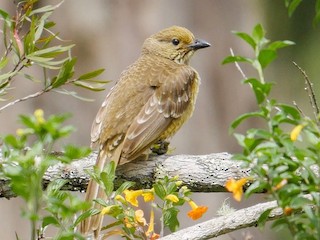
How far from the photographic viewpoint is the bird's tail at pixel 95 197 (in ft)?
12.6

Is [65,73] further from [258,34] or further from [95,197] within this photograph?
[258,34]

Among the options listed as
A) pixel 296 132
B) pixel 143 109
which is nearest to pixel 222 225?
pixel 296 132

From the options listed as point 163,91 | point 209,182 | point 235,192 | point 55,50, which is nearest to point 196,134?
point 163,91

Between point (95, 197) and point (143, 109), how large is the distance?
1.07m

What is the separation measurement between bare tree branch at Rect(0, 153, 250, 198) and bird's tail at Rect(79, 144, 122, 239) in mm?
65

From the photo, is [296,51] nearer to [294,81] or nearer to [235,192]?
[294,81]

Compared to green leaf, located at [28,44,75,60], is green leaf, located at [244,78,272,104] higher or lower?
higher

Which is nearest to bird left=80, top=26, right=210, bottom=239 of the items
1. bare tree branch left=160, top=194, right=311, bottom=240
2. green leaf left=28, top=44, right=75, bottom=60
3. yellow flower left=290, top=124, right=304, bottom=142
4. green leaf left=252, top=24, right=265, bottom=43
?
green leaf left=28, top=44, right=75, bottom=60

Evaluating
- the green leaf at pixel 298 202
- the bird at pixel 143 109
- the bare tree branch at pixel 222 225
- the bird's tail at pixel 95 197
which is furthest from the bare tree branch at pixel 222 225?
the bird at pixel 143 109

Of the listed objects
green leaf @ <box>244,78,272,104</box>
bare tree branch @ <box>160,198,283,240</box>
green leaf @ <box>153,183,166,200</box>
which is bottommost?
bare tree branch @ <box>160,198,283,240</box>

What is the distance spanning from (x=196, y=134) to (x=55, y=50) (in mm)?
5201

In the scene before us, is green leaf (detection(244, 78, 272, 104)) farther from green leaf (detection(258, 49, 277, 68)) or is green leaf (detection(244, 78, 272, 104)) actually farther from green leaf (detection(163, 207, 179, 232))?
green leaf (detection(163, 207, 179, 232))

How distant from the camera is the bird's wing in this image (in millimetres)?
4715

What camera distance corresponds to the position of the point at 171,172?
4.38 metres
